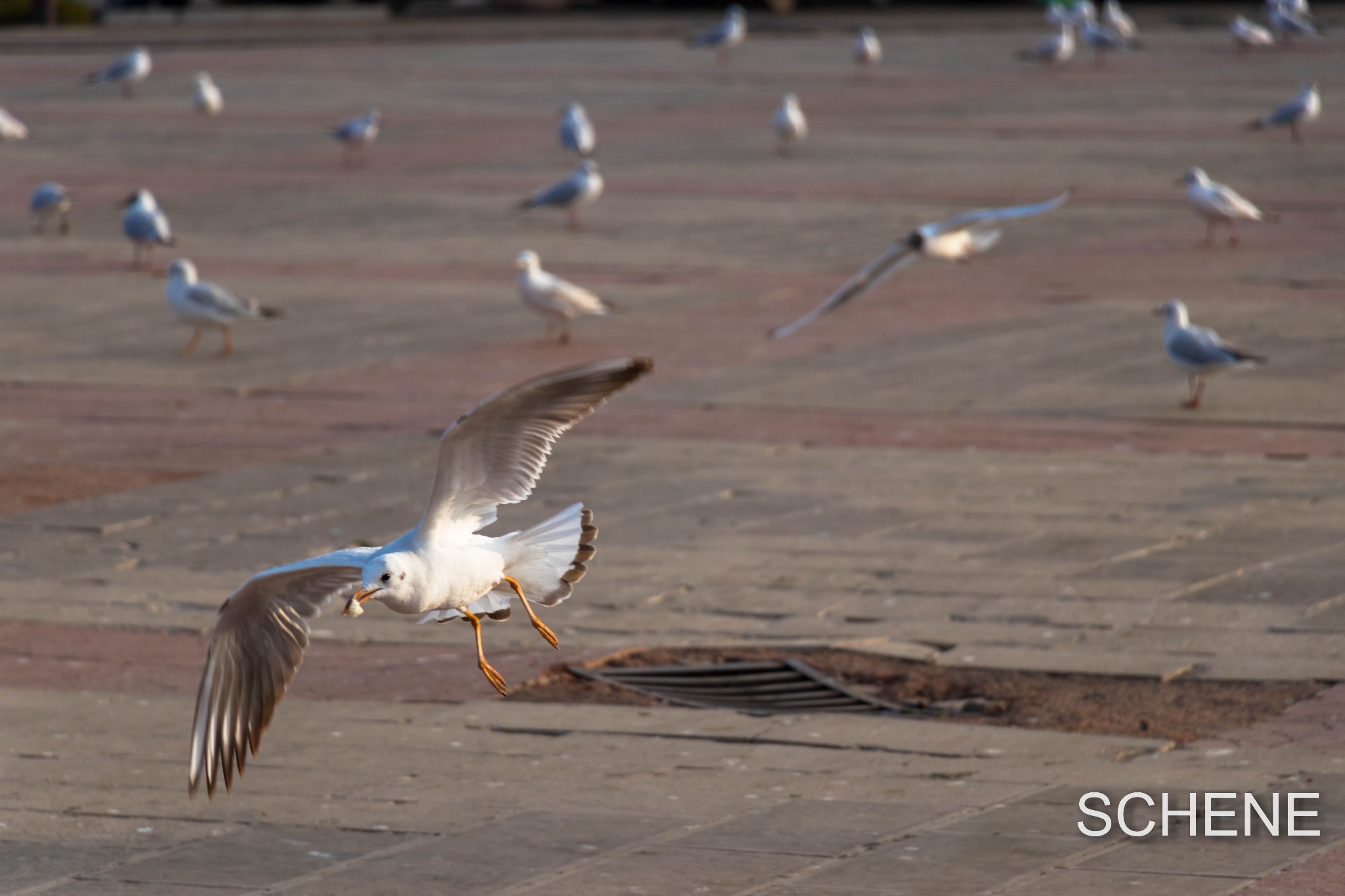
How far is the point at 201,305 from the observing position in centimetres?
1126

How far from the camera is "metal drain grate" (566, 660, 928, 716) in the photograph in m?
5.79

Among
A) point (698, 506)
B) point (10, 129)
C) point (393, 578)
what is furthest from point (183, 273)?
point (10, 129)

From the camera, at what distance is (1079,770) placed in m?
5.14

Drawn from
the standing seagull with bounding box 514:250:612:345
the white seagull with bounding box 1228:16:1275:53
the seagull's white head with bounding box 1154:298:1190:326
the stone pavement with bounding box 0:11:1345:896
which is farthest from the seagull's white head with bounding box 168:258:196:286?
the white seagull with bounding box 1228:16:1275:53

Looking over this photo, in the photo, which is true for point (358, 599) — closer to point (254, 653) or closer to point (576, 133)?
point (254, 653)

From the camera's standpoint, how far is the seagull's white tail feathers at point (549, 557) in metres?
4.64

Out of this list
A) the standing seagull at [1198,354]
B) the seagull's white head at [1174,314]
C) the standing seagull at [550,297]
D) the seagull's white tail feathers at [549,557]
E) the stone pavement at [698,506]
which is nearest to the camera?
the seagull's white tail feathers at [549,557]

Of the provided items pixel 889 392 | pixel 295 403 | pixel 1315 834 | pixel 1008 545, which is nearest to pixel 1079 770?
pixel 1315 834

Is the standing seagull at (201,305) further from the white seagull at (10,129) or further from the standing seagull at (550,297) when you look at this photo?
the white seagull at (10,129)

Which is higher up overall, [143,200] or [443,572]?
[443,572]

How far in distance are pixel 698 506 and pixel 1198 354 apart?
9.68 feet

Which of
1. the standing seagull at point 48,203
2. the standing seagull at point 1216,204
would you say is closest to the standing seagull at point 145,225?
the standing seagull at point 48,203

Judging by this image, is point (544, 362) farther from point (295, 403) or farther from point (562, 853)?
point (562, 853)

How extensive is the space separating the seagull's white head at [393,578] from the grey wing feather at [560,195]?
11069 mm
